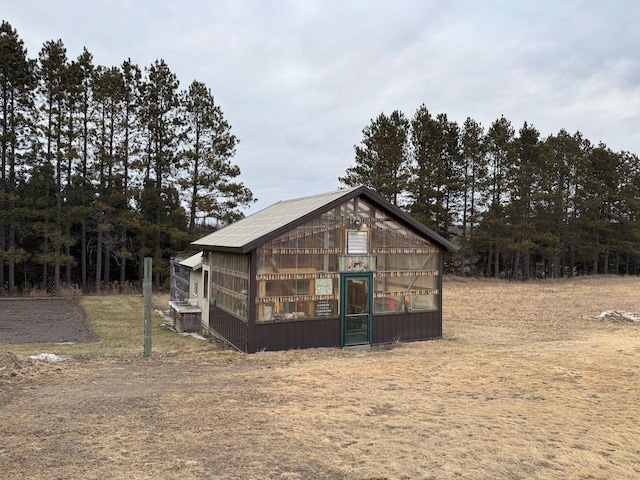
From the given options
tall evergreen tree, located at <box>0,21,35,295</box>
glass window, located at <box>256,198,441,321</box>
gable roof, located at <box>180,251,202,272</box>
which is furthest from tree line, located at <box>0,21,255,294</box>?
glass window, located at <box>256,198,441,321</box>

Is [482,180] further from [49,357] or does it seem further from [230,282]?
[49,357]

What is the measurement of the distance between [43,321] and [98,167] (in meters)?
11.9

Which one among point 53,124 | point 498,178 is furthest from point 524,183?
point 53,124

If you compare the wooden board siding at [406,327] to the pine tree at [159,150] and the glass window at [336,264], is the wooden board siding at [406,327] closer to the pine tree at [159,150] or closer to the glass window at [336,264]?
the glass window at [336,264]

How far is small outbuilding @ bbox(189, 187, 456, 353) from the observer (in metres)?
11.4

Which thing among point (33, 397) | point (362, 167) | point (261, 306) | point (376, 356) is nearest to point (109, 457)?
point (33, 397)

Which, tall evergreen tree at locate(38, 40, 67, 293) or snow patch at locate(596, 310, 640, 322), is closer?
snow patch at locate(596, 310, 640, 322)

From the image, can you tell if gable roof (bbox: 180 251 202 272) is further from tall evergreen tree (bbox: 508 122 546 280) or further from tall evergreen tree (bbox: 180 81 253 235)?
tall evergreen tree (bbox: 508 122 546 280)

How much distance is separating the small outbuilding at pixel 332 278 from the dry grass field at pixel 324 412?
703mm

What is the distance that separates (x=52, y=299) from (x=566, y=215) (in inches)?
1565

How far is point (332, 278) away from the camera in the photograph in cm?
1212

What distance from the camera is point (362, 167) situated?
113 ft

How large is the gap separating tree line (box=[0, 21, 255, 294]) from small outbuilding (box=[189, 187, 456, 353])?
14.5 metres

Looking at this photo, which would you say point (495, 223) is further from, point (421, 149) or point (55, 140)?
point (55, 140)
